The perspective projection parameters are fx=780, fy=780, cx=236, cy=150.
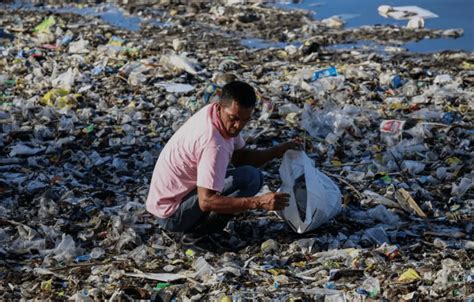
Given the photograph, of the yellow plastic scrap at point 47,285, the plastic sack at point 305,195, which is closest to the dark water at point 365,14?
the plastic sack at point 305,195

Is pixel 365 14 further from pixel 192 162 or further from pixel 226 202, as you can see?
pixel 226 202

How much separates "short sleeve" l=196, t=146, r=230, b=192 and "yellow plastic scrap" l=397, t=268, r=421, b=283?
3.22ft

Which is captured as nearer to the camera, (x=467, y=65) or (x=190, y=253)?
(x=190, y=253)

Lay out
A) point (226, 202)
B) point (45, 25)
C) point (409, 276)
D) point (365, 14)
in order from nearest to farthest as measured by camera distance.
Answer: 1. point (409, 276)
2. point (226, 202)
3. point (45, 25)
4. point (365, 14)

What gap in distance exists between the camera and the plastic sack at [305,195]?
424 cm

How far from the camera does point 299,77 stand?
7824 mm

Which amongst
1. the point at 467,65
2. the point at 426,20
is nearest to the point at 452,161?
the point at 467,65

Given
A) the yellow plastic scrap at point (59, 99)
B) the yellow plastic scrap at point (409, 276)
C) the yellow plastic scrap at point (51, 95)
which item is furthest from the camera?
the yellow plastic scrap at point (51, 95)

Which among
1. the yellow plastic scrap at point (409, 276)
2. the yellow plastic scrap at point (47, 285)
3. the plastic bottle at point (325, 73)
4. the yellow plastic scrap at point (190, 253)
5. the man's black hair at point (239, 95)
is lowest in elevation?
the plastic bottle at point (325, 73)

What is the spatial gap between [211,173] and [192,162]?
0.22 metres

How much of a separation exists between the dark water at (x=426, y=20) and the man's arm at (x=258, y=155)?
218 inches

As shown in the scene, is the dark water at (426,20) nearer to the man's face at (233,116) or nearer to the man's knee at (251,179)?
the man's knee at (251,179)

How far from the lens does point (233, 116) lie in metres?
3.82

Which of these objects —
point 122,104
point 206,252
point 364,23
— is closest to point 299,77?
point 122,104
